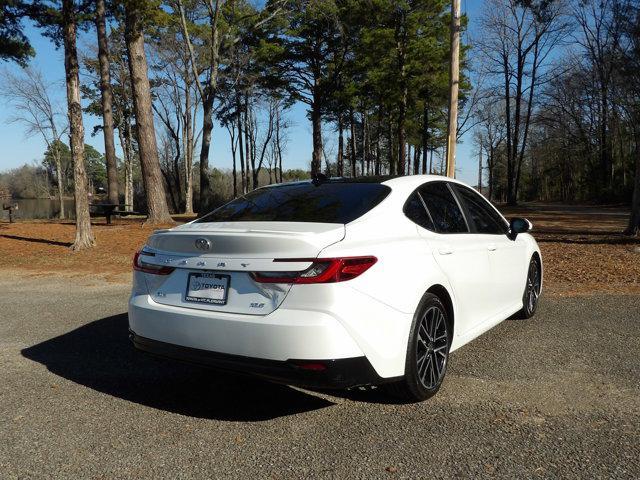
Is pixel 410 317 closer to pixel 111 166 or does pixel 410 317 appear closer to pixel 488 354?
pixel 488 354

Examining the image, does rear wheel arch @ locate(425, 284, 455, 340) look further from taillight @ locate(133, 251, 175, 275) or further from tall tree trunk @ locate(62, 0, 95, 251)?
tall tree trunk @ locate(62, 0, 95, 251)

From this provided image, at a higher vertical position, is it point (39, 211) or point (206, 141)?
point (206, 141)

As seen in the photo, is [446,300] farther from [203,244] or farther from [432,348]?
[203,244]

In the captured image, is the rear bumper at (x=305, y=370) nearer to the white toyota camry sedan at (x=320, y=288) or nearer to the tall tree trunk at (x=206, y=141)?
the white toyota camry sedan at (x=320, y=288)

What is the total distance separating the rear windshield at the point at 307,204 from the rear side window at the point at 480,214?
3.65 ft

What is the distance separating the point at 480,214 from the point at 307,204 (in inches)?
73.2

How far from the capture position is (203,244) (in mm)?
3064

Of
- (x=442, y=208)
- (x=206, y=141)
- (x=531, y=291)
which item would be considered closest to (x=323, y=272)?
(x=442, y=208)

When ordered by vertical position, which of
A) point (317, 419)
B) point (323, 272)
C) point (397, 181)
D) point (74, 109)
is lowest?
point (317, 419)

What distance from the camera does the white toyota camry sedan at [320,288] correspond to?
8.93 ft

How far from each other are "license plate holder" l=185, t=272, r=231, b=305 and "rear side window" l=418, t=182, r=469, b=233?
1635 mm

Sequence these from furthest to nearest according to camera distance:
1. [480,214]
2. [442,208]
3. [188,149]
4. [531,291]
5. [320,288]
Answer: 1. [188,149]
2. [531,291]
3. [480,214]
4. [442,208]
5. [320,288]

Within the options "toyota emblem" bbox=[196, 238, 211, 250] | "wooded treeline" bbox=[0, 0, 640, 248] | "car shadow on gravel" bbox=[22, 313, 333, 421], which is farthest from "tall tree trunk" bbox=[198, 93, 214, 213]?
"toyota emblem" bbox=[196, 238, 211, 250]

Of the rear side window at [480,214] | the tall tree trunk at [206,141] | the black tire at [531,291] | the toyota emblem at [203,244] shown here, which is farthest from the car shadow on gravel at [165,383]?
the tall tree trunk at [206,141]
